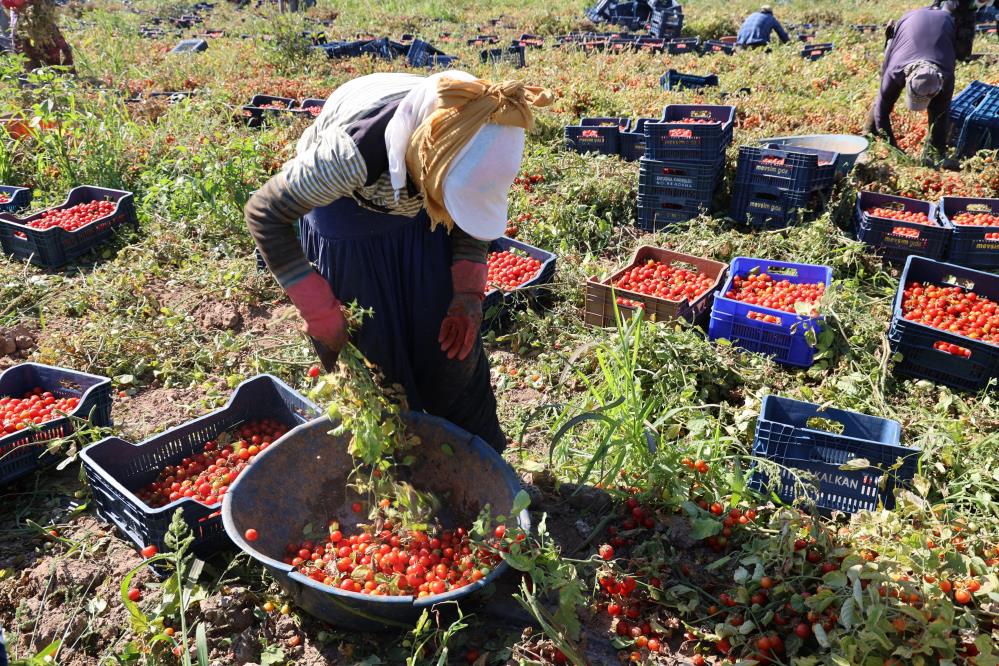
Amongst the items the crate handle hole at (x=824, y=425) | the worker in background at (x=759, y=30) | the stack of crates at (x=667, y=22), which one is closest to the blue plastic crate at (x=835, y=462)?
the crate handle hole at (x=824, y=425)

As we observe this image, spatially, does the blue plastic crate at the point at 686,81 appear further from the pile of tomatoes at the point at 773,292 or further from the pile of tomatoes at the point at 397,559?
the pile of tomatoes at the point at 397,559

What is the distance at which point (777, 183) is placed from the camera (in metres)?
5.01

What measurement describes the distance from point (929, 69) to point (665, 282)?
367cm

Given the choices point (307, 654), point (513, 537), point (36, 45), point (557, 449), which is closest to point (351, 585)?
point (307, 654)

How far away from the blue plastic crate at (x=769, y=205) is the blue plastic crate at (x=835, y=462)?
245 cm

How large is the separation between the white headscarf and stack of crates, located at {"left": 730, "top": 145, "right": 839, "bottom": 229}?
12.1ft

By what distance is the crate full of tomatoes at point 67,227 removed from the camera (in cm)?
502

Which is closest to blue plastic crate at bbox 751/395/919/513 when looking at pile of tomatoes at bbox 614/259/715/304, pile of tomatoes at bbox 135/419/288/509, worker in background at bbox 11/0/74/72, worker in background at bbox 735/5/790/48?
pile of tomatoes at bbox 614/259/715/304

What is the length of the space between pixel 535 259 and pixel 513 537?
108 inches

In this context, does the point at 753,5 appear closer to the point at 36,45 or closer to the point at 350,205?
the point at 36,45

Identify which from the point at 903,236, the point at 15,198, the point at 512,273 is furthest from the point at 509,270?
the point at 15,198

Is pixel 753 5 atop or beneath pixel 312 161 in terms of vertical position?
atop

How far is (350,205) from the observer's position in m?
2.26

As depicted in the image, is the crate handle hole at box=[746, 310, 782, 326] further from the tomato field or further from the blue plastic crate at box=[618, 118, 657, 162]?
the blue plastic crate at box=[618, 118, 657, 162]
